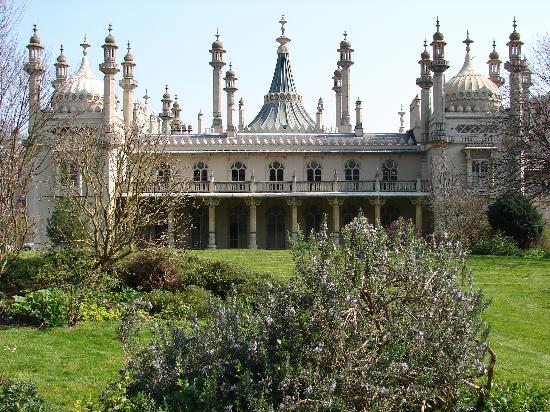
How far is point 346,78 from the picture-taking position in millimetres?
44281

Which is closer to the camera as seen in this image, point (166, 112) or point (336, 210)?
point (336, 210)

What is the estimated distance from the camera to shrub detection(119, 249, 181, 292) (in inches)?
647

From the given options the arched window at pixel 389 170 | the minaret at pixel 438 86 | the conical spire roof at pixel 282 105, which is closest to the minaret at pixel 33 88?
the minaret at pixel 438 86

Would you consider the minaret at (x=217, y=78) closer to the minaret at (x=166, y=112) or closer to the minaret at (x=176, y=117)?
the minaret at (x=166, y=112)

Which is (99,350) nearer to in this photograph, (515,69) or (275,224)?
(515,69)

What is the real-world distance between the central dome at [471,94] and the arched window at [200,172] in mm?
12835

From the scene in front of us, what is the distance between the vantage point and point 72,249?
17.0 m

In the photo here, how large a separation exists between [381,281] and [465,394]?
1.69m

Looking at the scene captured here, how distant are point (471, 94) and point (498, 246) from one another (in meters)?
14.0

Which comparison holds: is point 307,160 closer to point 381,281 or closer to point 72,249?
point 72,249

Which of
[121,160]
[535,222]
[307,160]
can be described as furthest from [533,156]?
[307,160]

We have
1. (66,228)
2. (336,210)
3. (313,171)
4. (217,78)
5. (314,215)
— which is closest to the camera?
(66,228)

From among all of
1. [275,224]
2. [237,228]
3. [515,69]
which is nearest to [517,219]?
[515,69]

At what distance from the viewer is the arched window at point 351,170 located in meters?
41.1
